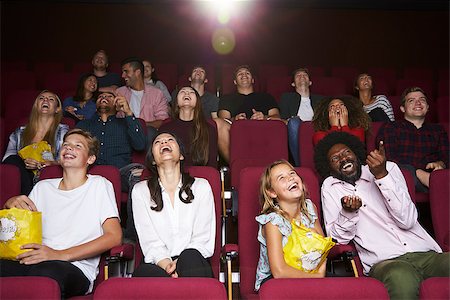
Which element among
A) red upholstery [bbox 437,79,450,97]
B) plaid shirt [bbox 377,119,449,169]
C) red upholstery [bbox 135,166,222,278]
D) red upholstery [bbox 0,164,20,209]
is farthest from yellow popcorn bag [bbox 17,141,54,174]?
red upholstery [bbox 437,79,450,97]

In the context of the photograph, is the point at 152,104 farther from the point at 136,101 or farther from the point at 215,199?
the point at 215,199

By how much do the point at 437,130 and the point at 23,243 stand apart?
91 centimetres

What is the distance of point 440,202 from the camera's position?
3.35 feet

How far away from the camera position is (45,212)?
0.93 meters

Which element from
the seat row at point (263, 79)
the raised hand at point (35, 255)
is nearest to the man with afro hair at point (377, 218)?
the raised hand at point (35, 255)

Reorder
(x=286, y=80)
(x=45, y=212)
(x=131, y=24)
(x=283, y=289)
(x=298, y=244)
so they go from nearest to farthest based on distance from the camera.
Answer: (x=283, y=289), (x=298, y=244), (x=45, y=212), (x=286, y=80), (x=131, y=24)

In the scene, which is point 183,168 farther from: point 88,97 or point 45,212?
point 88,97

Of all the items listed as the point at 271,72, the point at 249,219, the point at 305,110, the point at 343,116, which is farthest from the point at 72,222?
the point at 271,72

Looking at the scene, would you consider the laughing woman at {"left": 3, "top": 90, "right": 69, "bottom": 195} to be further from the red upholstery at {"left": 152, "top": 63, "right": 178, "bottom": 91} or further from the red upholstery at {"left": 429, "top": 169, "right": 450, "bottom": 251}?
the red upholstery at {"left": 152, "top": 63, "right": 178, "bottom": 91}

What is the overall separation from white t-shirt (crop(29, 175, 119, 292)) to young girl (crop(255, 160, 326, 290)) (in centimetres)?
24

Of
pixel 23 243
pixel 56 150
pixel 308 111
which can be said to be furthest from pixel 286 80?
pixel 23 243

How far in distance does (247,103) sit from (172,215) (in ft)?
2.50

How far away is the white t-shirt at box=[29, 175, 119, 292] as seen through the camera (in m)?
0.91

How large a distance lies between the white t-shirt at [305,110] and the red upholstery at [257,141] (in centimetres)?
33
